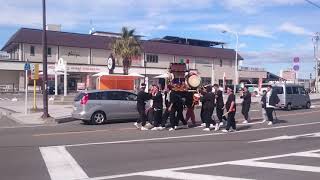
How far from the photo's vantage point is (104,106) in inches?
885

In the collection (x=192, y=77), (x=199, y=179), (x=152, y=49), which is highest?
(x=152, y=49)

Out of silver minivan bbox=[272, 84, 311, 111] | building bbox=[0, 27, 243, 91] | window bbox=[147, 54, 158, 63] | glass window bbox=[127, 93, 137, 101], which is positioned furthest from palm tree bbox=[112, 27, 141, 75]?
glass window bbox=[127, 93, 137, 101]

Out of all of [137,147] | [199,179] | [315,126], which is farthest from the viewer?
[315,126]

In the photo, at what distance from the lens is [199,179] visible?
9.70m

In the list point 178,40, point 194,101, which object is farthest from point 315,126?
point 178,40

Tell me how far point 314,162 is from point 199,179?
10.9ft

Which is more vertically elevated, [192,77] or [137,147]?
[192,77]

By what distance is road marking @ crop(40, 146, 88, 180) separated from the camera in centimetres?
1004

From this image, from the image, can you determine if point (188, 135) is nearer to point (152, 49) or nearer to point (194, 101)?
point (194, 101)

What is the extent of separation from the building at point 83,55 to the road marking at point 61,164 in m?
45.2

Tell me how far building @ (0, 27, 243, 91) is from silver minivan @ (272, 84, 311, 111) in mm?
26423

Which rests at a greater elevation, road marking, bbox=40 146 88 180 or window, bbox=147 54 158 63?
window, bbox=147 54 158 63

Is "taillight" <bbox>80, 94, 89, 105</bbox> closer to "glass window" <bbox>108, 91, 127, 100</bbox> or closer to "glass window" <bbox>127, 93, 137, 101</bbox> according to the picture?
"glass window" <bbox>108, 91, 127, 100</bbox>

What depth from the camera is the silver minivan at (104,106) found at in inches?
876
